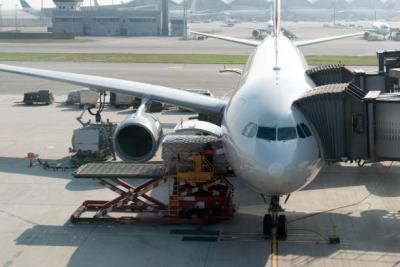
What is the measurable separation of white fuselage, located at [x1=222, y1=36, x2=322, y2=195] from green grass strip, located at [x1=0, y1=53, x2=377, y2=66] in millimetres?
51758

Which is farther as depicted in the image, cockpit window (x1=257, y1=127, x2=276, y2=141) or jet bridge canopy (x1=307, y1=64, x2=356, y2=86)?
jet bridge canopy (x1=307, y1=64, x2=356, y2=86)

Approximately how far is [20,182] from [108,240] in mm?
7285

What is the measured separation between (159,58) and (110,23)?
70.4 m

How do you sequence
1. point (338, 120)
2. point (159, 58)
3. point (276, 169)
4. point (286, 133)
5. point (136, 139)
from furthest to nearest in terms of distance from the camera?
point (159, 58)
point (136, 139)
point (338, 120)
point (286, 133)
point (276, 169)

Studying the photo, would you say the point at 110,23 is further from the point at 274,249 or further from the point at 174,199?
the point at 274,249

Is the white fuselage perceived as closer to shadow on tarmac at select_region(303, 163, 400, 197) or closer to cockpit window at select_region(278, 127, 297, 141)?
cockpit window at select_region(278, 127, 297, 141)

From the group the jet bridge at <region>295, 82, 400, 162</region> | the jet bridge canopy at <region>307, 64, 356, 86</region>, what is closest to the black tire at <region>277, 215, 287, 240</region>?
the jet bridge at <region>295, 82, 400, 162</region>

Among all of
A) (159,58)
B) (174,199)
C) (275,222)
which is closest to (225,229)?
(275,222)

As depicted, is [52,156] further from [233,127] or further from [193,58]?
[193,58]

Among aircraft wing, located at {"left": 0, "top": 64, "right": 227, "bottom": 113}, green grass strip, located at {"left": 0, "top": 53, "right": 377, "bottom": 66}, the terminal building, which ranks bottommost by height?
aircraft wing, located at {"left": 0, "top": 64, "right": 227, "bottom": 113}

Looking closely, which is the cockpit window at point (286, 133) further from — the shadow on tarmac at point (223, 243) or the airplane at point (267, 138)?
the shadow on tarmac at point (223, 243)

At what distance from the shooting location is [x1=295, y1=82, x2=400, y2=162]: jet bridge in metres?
17.3

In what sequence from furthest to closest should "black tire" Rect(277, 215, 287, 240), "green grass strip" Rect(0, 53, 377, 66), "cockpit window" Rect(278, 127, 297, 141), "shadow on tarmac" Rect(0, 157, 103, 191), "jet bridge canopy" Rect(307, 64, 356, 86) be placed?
"green grass strip" Rect(0, 53, 377, 66), "jet bridge canopy" Rect(307, 64, 356, 86), "shadow on tarmac" Rect(0, 157, 103, 191), "black tire" Rect(277, 215, 287, 240), "cockpit window" Rect(278, 127, 297, 141)

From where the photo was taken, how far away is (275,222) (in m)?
17.9
